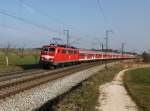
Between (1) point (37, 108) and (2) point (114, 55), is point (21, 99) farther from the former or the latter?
(2) point (114, 55)

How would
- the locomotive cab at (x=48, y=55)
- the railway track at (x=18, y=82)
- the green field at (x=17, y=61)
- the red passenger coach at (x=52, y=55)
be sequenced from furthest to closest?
1. the green field at (x=17, y=61)
2. the red passenger coach at (x=52, y=55)
3. the locomotive cab at (x=48, y=55)
4. the railway track at (x=18, y=82)

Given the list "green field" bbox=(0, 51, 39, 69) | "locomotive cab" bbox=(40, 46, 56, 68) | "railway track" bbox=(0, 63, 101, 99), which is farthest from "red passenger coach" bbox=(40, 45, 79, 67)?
"railway track" bbox=(0, 63, 101, 99)

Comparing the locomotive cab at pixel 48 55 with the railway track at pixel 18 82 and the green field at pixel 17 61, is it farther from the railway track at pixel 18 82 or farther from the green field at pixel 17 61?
the railway track at pixel 18 82

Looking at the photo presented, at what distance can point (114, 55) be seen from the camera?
112 m

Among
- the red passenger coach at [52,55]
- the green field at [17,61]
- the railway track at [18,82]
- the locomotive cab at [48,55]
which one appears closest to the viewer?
the railway track at [18,82]

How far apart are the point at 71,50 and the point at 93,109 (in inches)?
1541

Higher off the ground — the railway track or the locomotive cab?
the locomotive cab

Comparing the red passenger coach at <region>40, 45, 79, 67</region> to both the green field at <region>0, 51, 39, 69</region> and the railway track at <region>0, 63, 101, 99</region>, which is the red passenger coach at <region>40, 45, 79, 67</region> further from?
the railway track at <region>0, 63, 101, 99</region>

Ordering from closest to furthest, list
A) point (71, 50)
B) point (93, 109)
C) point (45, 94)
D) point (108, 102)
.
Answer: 1. point (93, 109)
2. point (108, 102)
3. point (45, 94)
4. point (71, 50)

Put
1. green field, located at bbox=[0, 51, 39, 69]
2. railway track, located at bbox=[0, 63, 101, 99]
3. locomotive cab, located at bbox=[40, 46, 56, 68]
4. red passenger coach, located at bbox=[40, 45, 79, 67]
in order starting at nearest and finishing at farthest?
railway track, located at bbox=[0, 63, 101, 99] < locomotive cab, located at bbox=[40, 46, 56, 68] < red passenger coach, located at bbox=[40, 45, 79, 67] < green field, located at bbox=[0, 51, 39, 69]

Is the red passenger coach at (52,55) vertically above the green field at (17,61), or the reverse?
the red passenger coach at (52,55)

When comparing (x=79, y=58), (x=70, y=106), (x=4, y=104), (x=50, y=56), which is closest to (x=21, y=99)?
(x=4, y=104)

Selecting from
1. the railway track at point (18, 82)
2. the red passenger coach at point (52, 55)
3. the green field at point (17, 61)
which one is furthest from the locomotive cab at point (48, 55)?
the railway track at point (18, 82)

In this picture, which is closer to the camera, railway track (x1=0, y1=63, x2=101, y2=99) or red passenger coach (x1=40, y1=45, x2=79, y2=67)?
railway track (x1=0, y1=63, x2=101, y2=99)
